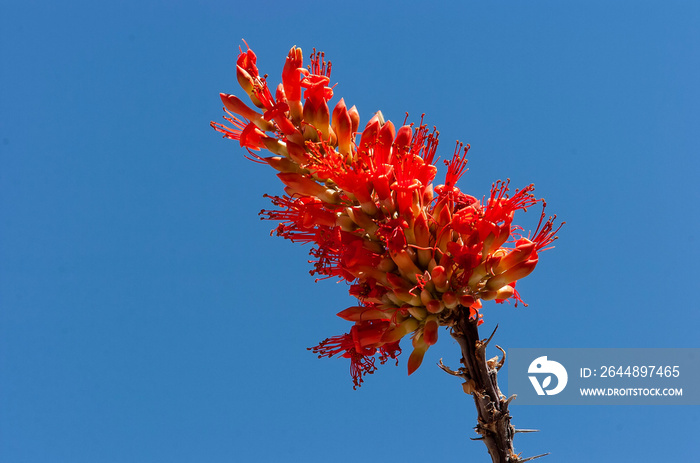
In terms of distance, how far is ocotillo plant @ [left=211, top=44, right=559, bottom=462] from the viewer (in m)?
3.76

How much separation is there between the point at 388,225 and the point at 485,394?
101cm

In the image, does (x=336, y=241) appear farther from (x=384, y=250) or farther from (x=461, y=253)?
(x=461, y=253)

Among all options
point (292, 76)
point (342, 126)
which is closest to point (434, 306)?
point (342, 126)

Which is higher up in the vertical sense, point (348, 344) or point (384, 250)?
point (384, 250)

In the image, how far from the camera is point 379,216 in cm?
395

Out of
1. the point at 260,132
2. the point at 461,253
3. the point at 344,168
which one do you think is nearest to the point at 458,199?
the point at 461,253

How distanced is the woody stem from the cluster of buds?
88 mm

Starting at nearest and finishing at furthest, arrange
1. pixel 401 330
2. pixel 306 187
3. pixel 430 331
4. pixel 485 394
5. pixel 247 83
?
pixel 485 394, pixel 430 331, pixel 401 330, pixel 306 187, pixel 247 83

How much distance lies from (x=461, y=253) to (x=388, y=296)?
1.58ft

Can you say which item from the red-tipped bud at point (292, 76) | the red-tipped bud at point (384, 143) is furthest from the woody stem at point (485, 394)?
the red-tipped bud at point (292, 76)

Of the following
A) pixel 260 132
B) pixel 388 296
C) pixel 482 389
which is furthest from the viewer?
pixel 260 132

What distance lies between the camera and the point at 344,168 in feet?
13.0

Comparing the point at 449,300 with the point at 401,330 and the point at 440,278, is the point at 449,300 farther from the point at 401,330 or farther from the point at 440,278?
the point at 401,330

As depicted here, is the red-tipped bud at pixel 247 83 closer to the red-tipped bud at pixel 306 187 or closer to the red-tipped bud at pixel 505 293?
the red-tipped bud at pixel 306 187
